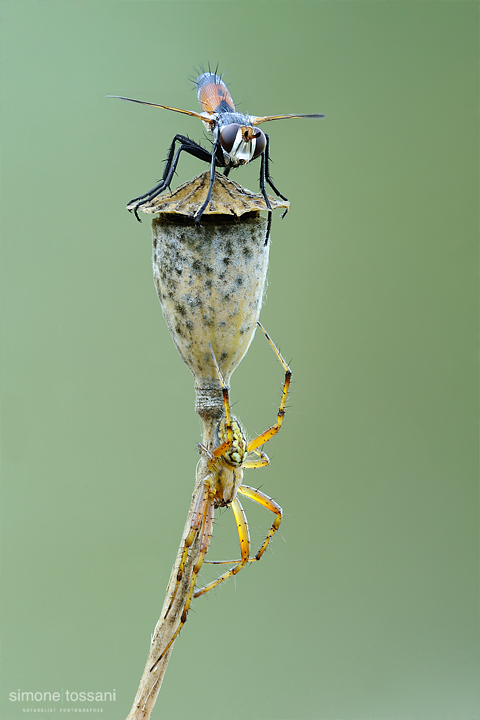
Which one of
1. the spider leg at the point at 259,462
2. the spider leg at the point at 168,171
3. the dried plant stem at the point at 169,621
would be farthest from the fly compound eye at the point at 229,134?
the spider leg at the point at 259,462

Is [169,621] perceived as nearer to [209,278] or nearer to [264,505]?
[264,505]

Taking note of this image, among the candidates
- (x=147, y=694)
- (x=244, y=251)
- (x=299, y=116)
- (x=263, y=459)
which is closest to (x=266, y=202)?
(x=244, y=251)

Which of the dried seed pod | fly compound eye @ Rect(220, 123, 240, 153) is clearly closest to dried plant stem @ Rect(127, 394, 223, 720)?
the dried seed pod

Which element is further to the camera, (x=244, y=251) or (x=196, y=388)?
(x=196, y=388)

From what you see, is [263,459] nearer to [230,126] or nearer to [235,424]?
[235,424]

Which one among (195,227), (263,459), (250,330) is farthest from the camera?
(263,459)

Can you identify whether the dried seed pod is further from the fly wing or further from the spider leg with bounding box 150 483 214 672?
the spider leg with bounding box 150 483 214 672

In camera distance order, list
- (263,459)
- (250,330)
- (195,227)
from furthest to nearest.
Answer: (263,459), (250,330), (195,227)
